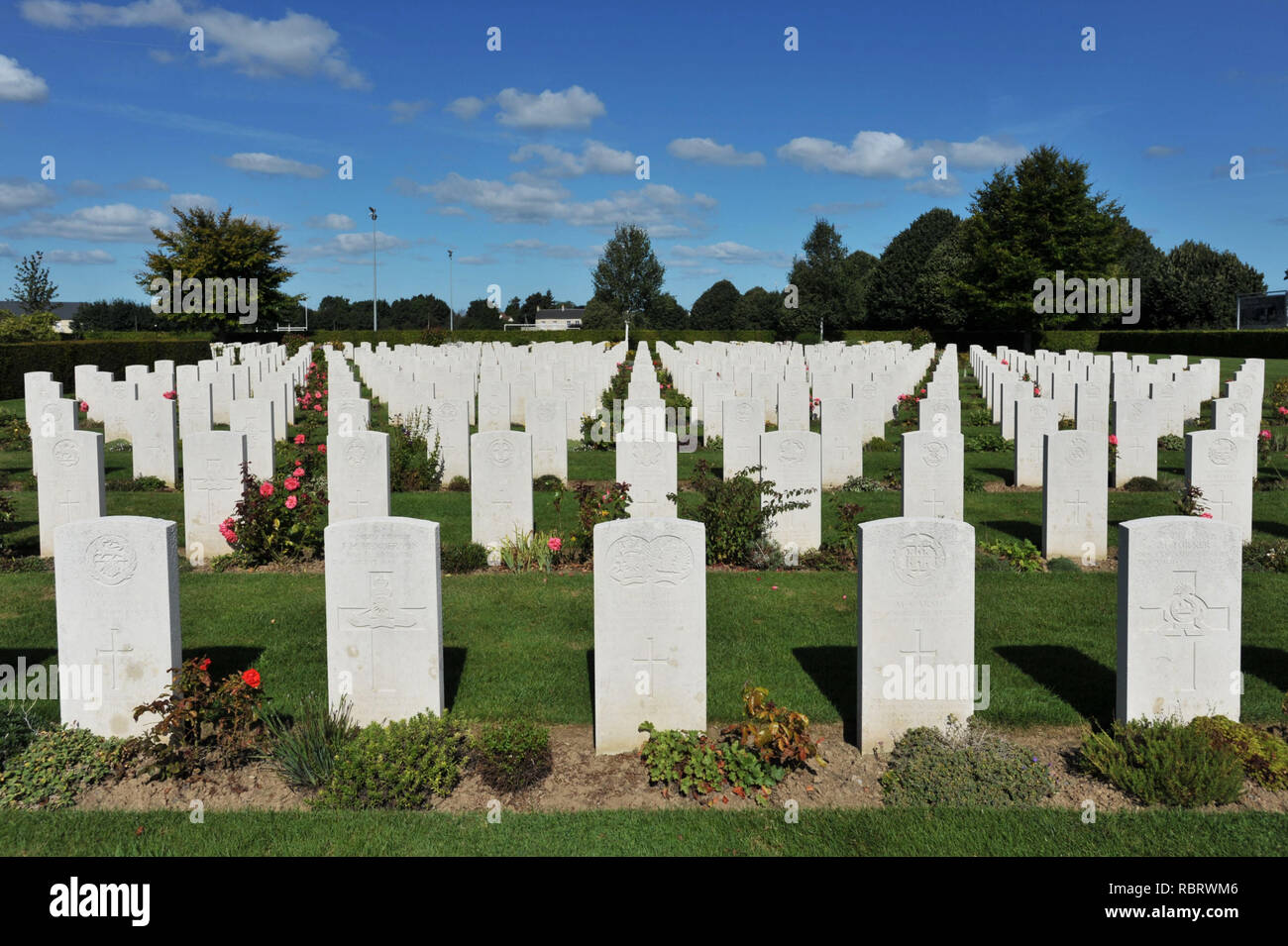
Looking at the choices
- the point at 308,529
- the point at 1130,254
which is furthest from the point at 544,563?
the point at 1130,254

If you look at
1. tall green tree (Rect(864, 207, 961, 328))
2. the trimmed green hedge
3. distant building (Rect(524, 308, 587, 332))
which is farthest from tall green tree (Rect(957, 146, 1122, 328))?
distant building (Rect(524, 308, 587, 332))

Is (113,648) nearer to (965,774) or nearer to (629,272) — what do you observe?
(965,774)

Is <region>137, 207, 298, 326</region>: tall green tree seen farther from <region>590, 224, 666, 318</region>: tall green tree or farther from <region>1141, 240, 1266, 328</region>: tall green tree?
<region>1141, 240, 1266, 328</region>: tall green tree

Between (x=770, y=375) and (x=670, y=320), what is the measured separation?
66.1 metres

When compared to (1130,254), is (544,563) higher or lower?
lower

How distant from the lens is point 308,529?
10594mm

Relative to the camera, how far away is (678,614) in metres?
5.89

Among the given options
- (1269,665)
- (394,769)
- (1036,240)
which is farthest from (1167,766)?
(1036,240)

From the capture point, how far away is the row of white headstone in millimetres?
5805

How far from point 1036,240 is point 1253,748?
51904 millimetres

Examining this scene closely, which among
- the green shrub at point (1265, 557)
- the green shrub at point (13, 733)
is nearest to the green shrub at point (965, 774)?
the green shrub at point (13, 733)

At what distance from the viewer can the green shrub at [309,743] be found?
5441mm

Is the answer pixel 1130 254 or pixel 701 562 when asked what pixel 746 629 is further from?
pixel 1130 254

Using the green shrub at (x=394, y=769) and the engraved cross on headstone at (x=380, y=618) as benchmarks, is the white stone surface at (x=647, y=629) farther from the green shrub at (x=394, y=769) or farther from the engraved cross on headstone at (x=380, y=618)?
the engraved cross on headstone at (x=380, y=618)
